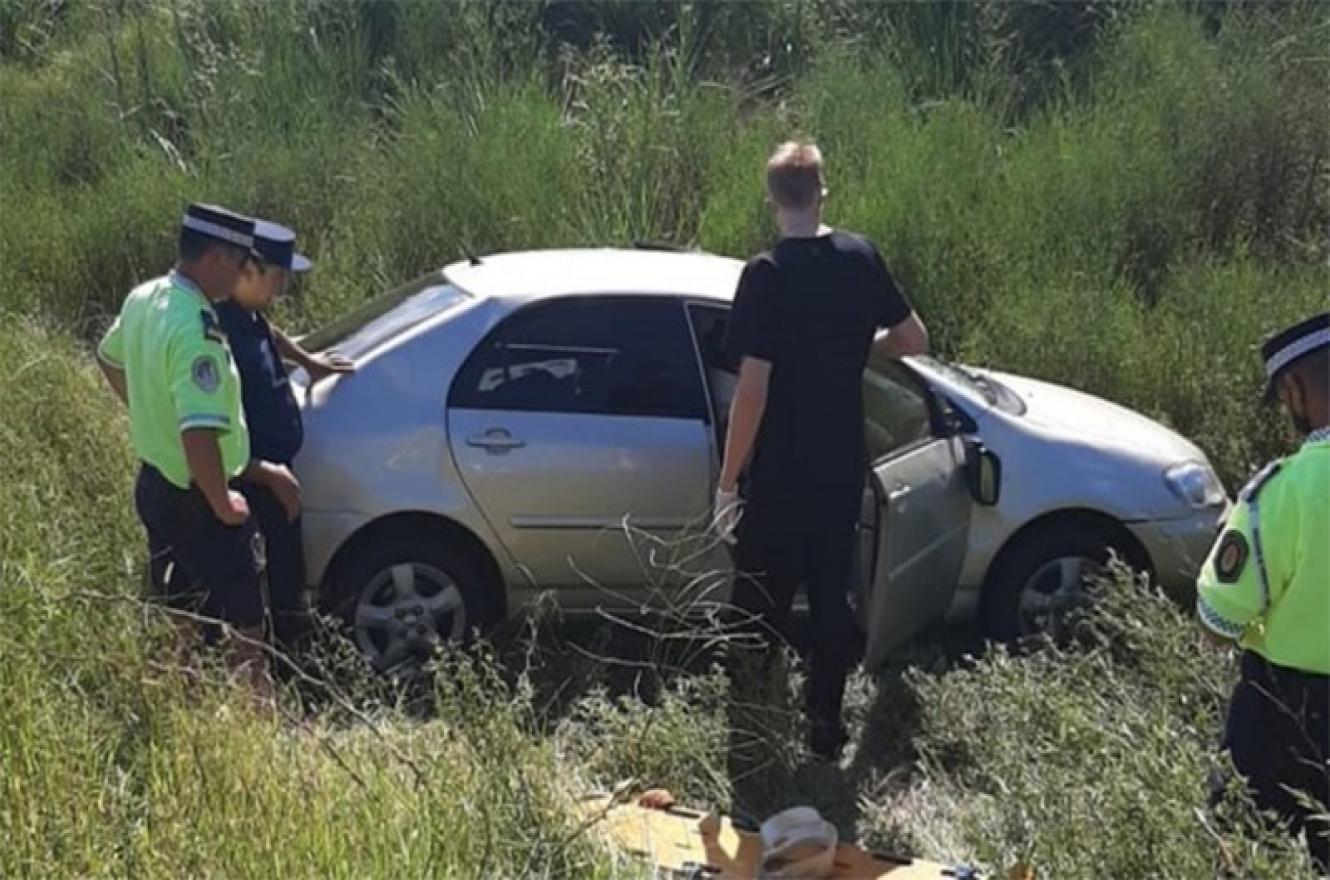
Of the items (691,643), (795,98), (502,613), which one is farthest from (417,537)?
(795,98)

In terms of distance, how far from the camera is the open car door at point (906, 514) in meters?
5.33

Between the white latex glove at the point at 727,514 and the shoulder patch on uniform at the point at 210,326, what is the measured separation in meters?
1.60

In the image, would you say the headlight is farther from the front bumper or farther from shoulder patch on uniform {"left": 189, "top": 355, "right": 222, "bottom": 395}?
shoulder patch on uniform {"left": 189, "top": 355, "right": 222, "bottom": 395}

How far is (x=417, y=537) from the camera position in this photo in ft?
19.4

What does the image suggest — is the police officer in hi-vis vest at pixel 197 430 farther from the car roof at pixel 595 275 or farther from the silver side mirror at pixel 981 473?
the silver side mirror at pixel 981 473

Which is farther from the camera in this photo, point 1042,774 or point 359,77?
point 359,77

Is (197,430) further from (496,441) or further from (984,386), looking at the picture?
(984,386)

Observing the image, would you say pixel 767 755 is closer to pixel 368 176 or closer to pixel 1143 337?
pixel 1143 337

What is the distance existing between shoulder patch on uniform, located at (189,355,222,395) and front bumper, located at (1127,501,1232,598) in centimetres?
326

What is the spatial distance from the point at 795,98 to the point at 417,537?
7.29m

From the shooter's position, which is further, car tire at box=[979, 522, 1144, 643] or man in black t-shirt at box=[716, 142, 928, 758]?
car tire at box=[979, 522, 1144, 643]

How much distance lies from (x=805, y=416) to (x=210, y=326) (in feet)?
5.96

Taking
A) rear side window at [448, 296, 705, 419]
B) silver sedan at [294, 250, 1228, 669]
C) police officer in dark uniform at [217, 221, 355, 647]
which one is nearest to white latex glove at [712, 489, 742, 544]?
silver sedan at [294, 250, 1228, 669]

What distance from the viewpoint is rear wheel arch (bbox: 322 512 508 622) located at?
5.87 meters
